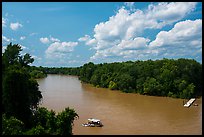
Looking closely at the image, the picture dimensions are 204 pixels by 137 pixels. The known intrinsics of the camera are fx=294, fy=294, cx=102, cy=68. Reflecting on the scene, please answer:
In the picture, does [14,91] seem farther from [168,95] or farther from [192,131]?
[168,95]

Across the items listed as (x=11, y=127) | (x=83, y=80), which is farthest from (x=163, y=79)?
(x=11, y=127)

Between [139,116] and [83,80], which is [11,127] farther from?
[83,80]

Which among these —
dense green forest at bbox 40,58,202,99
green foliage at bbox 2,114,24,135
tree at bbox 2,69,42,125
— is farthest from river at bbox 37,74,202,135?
green foliage at bbox 2,114,24,135

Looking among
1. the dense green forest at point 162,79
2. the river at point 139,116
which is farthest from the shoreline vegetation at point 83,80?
the river at point 139,116

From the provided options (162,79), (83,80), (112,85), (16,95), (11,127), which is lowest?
(11,127)

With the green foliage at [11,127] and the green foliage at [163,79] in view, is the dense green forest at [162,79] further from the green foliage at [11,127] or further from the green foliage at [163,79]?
the green foliage at [11,127]

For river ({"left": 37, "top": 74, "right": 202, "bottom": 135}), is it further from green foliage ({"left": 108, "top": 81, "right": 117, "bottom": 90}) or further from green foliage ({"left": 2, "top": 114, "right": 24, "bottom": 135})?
green foliage ({"left": 108, "top": 81, "right": 117, "bottom": 90})

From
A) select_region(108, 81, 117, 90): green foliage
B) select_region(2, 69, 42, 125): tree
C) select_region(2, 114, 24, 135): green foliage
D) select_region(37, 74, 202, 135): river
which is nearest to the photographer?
select_region(2, 114, 24, 135): green foliage

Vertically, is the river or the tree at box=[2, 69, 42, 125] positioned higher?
the tree at box=[2, 69, 42, 125]

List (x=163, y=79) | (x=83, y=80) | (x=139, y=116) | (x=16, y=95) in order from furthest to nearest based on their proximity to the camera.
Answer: (x=83, y=80), (x=163, y=79), (x=139, y=116), (x=16, y=95)

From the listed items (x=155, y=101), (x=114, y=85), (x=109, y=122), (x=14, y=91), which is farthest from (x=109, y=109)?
(x=114, y=85)

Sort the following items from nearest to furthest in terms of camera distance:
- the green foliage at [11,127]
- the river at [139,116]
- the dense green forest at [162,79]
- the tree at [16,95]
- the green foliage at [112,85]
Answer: the green foliage at [11,127], the tree at [16,95], the river at [139,116], the dense green forest at [162,79], the green foliage at [112,85]
